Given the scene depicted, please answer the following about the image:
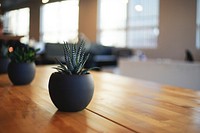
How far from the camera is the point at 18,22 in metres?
1.35

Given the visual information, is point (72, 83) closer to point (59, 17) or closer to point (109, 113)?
point (109, 113)

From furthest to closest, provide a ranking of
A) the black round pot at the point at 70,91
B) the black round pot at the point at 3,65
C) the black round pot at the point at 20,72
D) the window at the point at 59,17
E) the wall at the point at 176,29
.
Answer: the wall at the point at 176,29
the black round pot at the point at 3,65
the window at the point at 59,17
the black round pot at the point at 20,72
the black round pot at the point at 70,91

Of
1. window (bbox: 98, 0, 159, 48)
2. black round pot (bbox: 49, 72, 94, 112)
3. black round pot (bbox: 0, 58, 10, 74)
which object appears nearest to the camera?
black round pot (bbox: 49, 72, 94, 112)

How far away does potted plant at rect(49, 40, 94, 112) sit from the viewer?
24.2 inches

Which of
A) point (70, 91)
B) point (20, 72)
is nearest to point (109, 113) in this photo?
point (70, 91)

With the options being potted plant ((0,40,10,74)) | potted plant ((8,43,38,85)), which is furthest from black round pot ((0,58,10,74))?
potted plant ((8,43,38,85))

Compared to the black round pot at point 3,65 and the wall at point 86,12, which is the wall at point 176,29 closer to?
the wall at point 86,12

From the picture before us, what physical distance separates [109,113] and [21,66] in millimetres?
553

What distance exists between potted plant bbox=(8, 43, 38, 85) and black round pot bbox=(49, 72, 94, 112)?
42 cm

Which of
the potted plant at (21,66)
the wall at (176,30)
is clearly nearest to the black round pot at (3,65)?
the potted plant at (21,66)

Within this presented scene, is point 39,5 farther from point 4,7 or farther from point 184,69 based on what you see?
point 184,69

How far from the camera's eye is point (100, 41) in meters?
5.73

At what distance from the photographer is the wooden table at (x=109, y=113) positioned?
0.50 metres

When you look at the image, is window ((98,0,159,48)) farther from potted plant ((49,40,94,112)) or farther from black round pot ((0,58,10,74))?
potted plant ((49,40,94,112))
